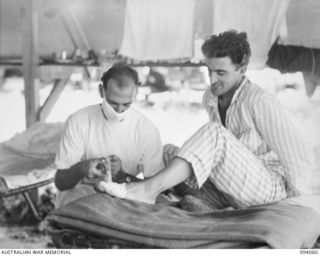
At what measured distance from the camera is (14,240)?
147cm

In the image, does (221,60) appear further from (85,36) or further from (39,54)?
(39,54)

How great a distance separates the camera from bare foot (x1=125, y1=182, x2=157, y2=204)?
1.31 m

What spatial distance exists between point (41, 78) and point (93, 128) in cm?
23

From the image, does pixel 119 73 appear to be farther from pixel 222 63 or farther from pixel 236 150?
pixel 236 150

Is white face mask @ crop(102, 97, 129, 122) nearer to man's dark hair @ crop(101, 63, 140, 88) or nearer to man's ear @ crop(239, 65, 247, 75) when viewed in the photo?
man's dark hair @ crop(101, 63, 140, 88)

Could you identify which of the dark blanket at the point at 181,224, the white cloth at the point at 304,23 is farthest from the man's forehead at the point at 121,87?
the white cloth at the point at 304,23

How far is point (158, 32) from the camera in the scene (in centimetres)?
147

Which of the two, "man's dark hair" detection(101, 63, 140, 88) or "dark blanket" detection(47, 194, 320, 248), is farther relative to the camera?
"man's dark hair" detection(101, 63, 140, 88)

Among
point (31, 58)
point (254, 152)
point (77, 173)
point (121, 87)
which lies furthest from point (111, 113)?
point (254, 152)

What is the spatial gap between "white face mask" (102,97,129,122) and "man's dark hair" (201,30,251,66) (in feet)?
0.98

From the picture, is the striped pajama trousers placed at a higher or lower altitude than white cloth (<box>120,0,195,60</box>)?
lower

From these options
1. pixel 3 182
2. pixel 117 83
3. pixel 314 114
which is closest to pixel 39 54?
pixel 117 83

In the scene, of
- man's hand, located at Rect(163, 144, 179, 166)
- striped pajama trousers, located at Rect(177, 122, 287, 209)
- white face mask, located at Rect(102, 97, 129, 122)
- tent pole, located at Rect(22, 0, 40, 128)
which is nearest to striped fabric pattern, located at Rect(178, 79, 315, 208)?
striped pajama trousers, located at Rect(177, 122, 287, 209)

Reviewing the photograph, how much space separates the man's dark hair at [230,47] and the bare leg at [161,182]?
34 cm
